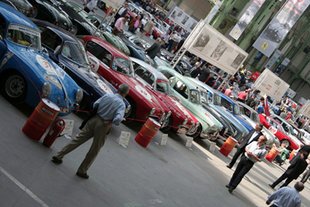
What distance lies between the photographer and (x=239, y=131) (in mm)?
19047

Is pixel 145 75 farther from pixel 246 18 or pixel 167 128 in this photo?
pixel 246 18

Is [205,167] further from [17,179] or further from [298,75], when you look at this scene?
[298,75]

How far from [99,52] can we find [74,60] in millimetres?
2043

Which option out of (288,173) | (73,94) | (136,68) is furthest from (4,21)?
(288,173)

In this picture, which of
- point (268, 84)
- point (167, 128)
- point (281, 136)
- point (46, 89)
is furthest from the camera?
point (268, 84)

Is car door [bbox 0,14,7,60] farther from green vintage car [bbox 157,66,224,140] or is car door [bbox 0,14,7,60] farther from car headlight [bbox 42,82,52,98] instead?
green vintage car [bbox 157,66,224,140]

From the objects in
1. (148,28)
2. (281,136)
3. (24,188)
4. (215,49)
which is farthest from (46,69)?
(148,28)

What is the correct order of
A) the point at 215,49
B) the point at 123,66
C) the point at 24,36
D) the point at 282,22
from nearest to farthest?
the point at 24,36 → the point at 123,66 → the point at 215,49 → the point at 282,22

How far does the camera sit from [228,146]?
17141 millimetres

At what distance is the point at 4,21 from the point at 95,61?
341 cm

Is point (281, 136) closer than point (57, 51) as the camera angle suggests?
No

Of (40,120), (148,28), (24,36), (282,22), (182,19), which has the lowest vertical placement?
(40,120)

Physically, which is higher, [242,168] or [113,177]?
[242,168]

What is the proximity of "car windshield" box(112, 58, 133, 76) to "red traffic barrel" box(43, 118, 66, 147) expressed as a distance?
5.07 metres
